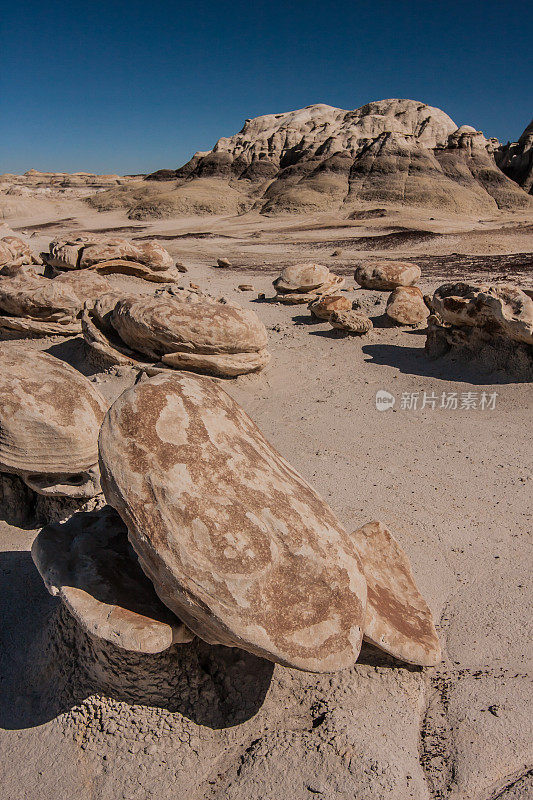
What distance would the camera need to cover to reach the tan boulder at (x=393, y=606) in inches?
79.0

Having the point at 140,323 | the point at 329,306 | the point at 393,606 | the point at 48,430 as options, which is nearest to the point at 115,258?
the point at 329,306

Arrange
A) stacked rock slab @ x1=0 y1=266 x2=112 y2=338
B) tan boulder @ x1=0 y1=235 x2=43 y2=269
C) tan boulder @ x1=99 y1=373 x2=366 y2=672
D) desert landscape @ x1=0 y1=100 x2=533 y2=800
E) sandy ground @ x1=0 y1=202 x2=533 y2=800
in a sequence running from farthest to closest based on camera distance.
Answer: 1. tan boulder @ x1=0 y1=235 x2=43 y2=269
2. stacked rock slab @ x1=0 y1=266 x2=112 y2=338
3. sandy ground @ x1=0 y1=202 x2=533 y2=800
4. desert landscape @ x1=0 y1=100 x2=533 y2=800
5. tan boulder @ x1=99 y1=373 x2=366 y2=672

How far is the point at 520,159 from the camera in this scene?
41312mm

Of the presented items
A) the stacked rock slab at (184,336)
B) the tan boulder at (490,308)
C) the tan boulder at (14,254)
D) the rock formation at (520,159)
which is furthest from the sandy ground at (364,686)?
the rock formation at (520,159)

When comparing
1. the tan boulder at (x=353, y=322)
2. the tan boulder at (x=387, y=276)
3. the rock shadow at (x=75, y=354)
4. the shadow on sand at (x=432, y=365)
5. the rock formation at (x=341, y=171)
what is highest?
the rock formation at (x=341, y=171)

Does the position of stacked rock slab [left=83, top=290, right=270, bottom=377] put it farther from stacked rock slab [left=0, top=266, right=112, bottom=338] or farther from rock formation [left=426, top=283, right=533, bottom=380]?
rock formation [left=426, top=283, right=533, bottom=380]

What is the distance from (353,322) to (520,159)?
141 ft

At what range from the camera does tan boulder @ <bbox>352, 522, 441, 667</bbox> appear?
6.59 ft

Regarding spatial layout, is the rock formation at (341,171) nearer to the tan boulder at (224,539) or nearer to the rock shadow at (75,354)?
the rock shadow at (75,354)

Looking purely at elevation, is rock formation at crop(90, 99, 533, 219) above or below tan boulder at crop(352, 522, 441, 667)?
above

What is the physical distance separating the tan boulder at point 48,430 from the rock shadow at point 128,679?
978mm

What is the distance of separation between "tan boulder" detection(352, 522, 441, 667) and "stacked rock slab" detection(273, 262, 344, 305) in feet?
24.0

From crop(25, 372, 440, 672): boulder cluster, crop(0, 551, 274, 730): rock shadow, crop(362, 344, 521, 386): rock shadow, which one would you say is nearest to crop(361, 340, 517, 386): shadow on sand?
crop(362, 344, 521, 386): rock shadow

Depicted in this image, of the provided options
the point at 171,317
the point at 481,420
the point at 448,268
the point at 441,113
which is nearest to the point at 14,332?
the point at 171,317
